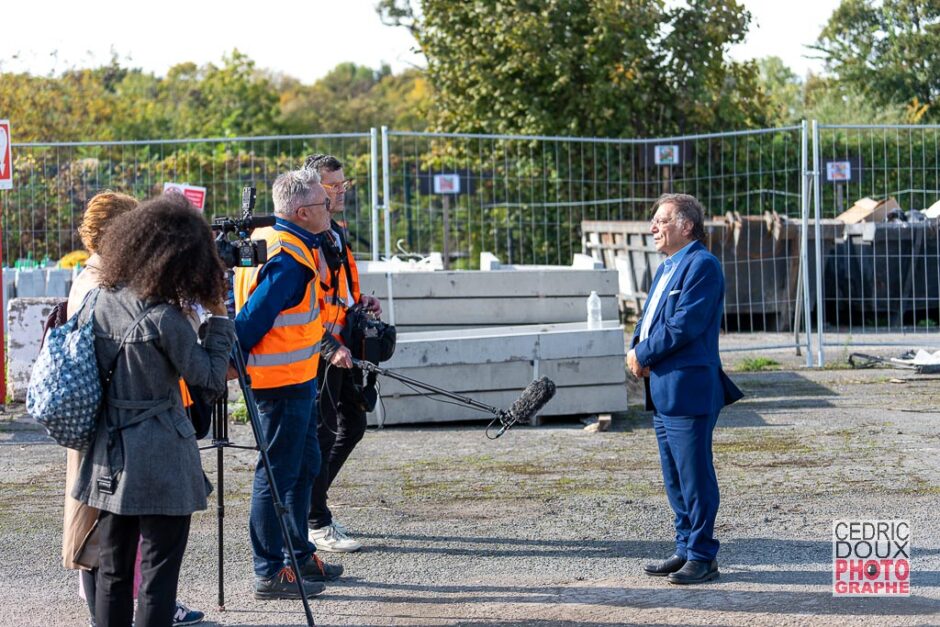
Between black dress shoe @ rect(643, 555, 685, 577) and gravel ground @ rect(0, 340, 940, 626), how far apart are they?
0.19 ft

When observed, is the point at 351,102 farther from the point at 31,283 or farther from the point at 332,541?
the point at 332,541

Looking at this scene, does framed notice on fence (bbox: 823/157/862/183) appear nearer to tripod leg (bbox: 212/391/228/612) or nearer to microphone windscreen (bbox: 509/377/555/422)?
microphone windscreen (bbox: 509/377/555/422)

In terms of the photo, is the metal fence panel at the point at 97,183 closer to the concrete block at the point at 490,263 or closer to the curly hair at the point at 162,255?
the concrete block at the point at 490,263

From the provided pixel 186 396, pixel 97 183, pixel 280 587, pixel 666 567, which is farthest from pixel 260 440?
pixel 97 183

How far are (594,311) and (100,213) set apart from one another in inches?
219

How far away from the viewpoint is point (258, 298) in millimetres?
5277

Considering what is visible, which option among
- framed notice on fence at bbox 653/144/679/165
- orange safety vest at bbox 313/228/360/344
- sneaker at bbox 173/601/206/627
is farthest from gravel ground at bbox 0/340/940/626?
framed notice on fence at bbox 653/144/679/165

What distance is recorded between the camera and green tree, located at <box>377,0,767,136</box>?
60.7 ft

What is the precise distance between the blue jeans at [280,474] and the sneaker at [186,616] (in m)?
0.36

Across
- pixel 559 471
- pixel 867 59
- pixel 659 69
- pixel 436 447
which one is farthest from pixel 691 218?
pixel 867 59

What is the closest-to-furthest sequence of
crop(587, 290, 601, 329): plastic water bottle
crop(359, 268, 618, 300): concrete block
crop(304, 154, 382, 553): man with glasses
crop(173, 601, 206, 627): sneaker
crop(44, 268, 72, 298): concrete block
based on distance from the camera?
crop(173, 601, 206, 627): sneaker, crop(304, 154, 382, 553): man with glasses, crop(587, 290, 601, 329): plastic water bottle, crop(359, 268, 618, 300): concrete block, crop(44, 268, 72, 298): concrete block

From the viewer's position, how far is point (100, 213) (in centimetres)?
493

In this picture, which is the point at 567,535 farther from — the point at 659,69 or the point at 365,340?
the point at 659,69

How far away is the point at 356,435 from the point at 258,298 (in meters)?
1.39
